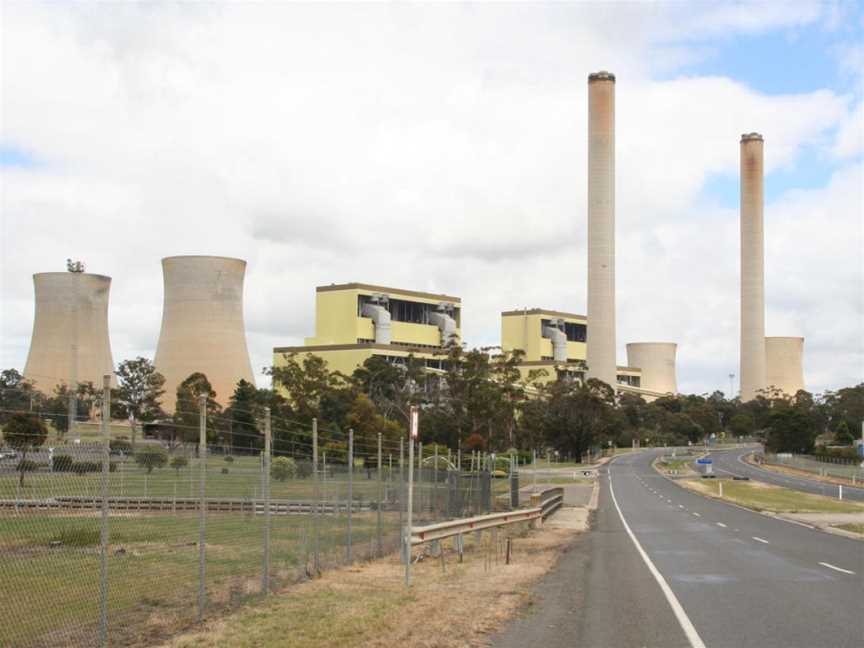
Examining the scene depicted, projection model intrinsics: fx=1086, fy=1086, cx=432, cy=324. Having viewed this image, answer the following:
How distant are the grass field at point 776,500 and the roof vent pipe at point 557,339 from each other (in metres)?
101

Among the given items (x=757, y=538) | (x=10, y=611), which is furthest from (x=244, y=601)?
(x=757, y=538)

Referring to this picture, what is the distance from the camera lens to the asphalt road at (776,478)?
64312 millimetres

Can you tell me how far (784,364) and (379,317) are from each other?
84115mm

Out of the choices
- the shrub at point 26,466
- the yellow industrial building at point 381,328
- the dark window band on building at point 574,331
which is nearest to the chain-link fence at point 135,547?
the shrub at point 26,466

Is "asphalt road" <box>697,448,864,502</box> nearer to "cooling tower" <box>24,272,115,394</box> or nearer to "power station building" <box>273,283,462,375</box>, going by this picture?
"power station building" <box>273,283,462,375</box>

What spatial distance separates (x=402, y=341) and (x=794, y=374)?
79901mm

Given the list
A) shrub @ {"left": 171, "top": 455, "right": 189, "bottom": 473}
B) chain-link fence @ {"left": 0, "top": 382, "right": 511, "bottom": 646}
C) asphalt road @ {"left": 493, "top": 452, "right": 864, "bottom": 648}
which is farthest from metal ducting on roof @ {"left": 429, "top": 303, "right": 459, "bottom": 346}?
shrub @ {"left": 171, "top": 455, "right": 189, "bottom": 473}

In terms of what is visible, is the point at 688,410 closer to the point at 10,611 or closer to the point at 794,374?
the point at 794,374

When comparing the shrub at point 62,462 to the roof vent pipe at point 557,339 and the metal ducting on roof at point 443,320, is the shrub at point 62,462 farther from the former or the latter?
the roof vent pipe at point 557,339

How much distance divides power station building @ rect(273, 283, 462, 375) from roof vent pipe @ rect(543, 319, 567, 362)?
28.8m

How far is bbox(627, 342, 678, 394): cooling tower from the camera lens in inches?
7456

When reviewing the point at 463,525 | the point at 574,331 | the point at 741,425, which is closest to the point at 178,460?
the point at 463,525

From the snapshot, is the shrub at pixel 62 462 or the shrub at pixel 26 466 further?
the shrub at pixel 62 462

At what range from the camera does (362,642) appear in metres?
10.9
